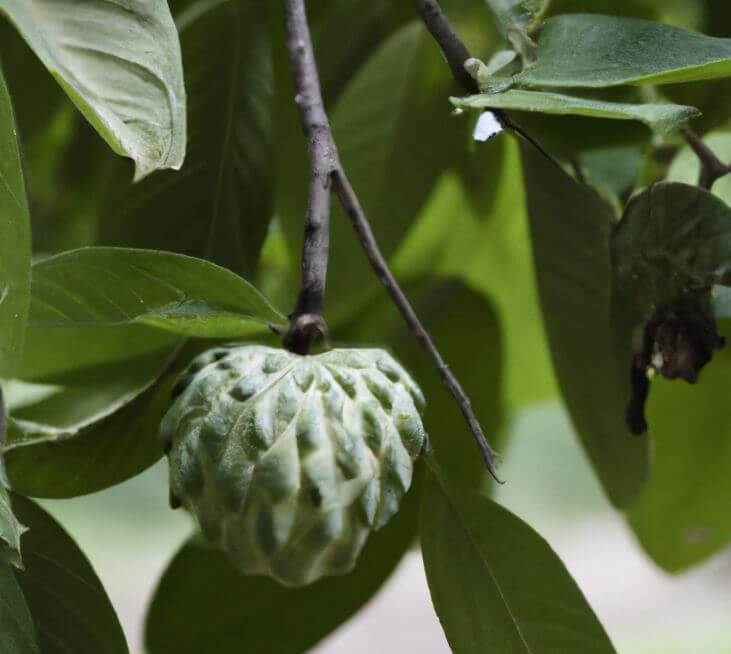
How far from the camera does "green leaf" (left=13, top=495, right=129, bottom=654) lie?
41cm

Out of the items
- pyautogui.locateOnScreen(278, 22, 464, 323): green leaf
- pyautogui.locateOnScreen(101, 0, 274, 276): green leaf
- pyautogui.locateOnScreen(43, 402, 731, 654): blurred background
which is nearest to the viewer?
pyautogui.locateOnScreen(101, 0, 274, 276): green leaf

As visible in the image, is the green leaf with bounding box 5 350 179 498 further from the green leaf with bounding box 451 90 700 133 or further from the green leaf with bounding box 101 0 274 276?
the green leaf with bounding box 451 90 700 133

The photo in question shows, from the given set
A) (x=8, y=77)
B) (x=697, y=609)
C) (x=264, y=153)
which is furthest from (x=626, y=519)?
(x=697, y=609)

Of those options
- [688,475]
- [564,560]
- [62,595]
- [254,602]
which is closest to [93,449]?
[62,595]

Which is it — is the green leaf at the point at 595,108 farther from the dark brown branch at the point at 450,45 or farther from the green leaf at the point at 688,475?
the green leaf at the point at 688,475

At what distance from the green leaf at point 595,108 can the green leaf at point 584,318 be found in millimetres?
220

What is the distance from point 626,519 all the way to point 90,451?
1.40 ft

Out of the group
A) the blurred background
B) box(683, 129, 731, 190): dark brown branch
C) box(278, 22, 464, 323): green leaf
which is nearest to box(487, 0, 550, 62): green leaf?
box(683, 129, 731, 190): dark brown branch

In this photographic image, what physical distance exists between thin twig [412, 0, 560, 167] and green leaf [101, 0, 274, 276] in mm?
161

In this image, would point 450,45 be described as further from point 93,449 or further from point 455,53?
point 93,449

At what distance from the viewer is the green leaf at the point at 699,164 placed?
501mm

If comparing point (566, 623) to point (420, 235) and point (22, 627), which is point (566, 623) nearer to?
point (22, 627)

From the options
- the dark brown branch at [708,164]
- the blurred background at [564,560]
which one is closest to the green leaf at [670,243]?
the dark brown branch at [708,164]

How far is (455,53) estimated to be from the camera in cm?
41
